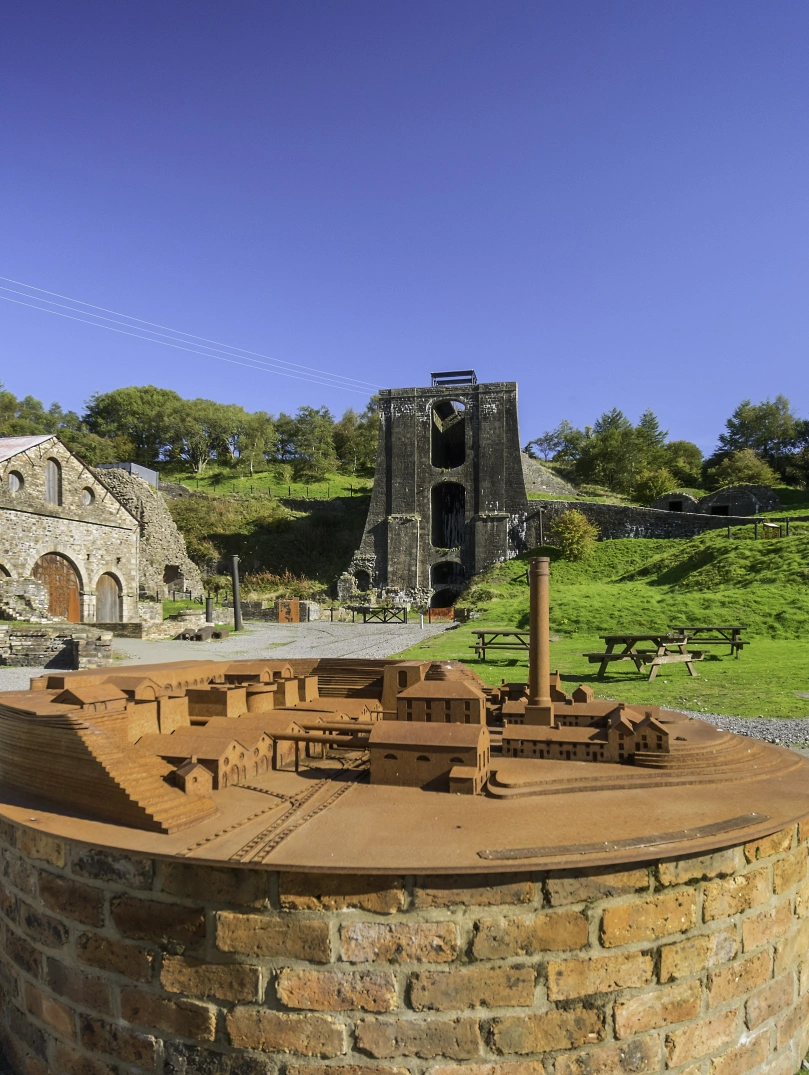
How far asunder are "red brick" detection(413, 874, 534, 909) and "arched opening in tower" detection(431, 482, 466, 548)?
38.8 meters

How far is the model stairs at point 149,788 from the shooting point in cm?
258

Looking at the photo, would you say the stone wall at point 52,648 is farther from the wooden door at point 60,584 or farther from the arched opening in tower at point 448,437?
the arched opening in tower at point 448,437

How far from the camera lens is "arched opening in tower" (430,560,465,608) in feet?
121

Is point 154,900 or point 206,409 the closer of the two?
point 154,900

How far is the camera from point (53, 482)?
2472 cm

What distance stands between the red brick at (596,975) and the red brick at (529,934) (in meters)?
0.08

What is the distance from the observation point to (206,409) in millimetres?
57156

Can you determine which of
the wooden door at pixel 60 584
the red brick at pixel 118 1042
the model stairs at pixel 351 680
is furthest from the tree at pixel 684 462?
the red brick at pixel 118 1042

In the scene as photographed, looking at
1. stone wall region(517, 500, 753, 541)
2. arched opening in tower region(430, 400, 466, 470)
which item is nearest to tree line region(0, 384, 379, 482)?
arched opening in tower region(430, 400, 466, 470)

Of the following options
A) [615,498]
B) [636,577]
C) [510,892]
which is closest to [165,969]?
[510,892]

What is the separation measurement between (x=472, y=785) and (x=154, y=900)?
135 cm

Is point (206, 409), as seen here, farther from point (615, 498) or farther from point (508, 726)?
point (508, 726)

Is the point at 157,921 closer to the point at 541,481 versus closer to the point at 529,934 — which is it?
the point at 529,934

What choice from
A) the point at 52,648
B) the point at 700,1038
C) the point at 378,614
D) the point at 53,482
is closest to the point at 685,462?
the point at 378,614
